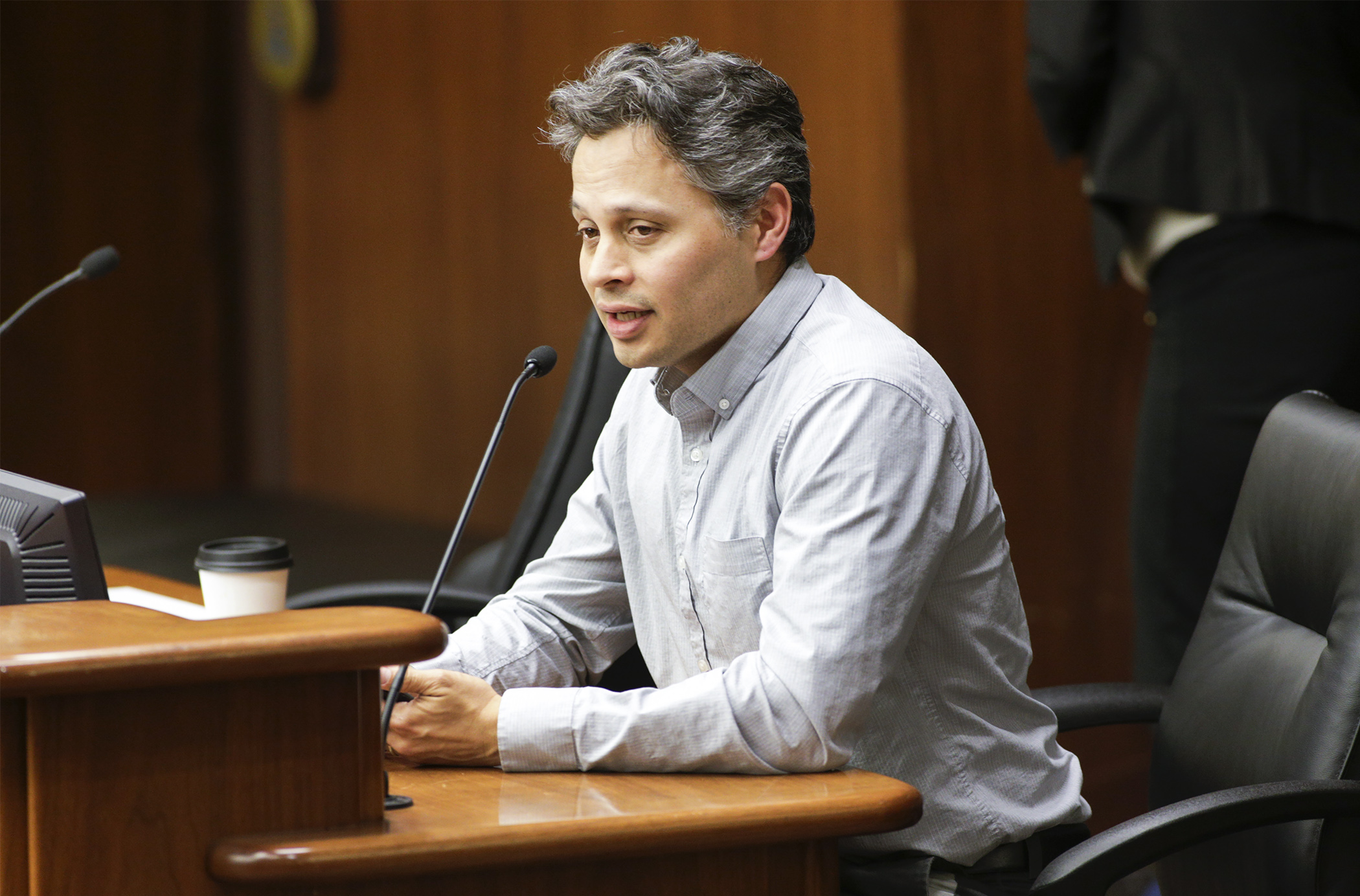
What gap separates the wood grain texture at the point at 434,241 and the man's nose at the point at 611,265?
89.5 inches

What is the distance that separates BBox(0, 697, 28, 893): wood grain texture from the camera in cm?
86

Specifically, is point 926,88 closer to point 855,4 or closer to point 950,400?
point 855,4

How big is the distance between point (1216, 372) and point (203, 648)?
1.79 metres

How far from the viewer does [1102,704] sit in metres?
1.51

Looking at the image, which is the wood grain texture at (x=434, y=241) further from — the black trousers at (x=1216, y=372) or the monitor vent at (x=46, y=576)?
the monitor vent at (x=46, y=576)

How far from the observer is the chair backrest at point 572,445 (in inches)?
77.8

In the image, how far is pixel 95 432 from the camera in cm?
619

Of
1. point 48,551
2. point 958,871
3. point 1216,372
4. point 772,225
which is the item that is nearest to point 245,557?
point 48,551

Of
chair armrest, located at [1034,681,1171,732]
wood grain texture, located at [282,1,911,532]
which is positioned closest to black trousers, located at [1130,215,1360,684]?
chair armrest, located at [1034,681,1171,732]

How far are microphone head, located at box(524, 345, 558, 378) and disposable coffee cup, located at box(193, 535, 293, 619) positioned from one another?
328mm

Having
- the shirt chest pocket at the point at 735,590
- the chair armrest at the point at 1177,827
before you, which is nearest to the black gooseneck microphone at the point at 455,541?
the shirt chest pocket at the point at 735,590

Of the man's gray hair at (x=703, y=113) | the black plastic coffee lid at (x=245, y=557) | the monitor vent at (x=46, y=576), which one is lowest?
the black plastic coffee lid at (x=245, y=557)

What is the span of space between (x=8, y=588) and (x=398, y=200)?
14.5 feet

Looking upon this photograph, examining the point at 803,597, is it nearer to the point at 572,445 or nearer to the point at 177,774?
the point at 177,774
